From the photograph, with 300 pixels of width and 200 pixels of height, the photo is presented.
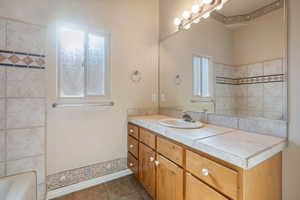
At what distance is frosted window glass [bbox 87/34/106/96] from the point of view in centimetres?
190

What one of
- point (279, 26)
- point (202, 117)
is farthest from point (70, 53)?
point (279, 26)

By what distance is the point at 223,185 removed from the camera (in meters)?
0.85

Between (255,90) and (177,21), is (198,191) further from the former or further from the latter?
(177,21)

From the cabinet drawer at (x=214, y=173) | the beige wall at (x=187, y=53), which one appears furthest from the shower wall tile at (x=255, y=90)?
the cabinet drawer at (x=214, y=173)

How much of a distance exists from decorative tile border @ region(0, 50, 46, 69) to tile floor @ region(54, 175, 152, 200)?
1498 mm

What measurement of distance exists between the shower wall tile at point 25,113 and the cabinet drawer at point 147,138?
3.58ft

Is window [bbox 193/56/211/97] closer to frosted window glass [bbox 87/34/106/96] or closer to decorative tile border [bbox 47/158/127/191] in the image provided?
frosted window glass [bbox 87/34/106/96]

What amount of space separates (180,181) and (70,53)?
5.92 feet

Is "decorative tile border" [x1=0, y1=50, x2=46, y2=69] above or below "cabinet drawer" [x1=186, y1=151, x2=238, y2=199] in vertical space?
above

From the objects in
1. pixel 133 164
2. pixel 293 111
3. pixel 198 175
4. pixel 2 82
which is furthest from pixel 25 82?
pixel 293 111

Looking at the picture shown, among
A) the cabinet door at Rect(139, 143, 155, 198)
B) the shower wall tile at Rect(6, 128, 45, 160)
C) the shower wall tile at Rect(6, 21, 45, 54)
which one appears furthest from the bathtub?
the shower wall tile at Rect(6, 21, 45, 54)

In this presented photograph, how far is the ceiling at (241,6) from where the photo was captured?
3.91 ft

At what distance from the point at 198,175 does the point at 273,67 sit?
982 millimetres

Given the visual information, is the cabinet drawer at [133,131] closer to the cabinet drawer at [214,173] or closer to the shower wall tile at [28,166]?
the cabinet drawer at [214,173]
